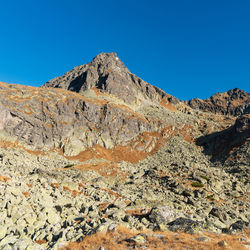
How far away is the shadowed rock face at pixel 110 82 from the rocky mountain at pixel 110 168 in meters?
1.02

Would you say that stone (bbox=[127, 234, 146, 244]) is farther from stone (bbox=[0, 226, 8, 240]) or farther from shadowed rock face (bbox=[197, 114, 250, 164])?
shadowed rock face (bbox=[197, 114, 250, 164])

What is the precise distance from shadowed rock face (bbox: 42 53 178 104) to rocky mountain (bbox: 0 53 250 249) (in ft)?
3.36

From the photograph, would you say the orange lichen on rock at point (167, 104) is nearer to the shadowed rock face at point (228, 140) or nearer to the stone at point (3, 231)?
the shadowed rock face at point (228, 140)

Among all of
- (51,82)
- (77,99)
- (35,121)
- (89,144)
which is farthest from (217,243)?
(51,82)

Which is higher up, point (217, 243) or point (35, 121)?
point (35, 121)

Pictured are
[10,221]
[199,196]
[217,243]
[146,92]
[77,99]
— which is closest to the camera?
[217,243]

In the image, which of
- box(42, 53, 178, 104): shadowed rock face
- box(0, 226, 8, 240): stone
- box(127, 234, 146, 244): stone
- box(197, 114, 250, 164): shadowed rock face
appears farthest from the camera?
box(42, 53, 178, 104): shadowed rock face

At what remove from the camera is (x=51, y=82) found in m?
157

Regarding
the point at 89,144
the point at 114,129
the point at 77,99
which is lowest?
the point at 89,144

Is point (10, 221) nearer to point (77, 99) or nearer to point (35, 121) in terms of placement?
point (35, 121)

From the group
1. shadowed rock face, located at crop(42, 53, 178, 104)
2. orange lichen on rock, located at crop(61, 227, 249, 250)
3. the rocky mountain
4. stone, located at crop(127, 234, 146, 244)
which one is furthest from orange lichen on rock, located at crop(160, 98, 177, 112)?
stone, located at crop(127, 234, 146, 244)

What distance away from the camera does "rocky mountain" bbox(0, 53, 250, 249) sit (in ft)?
49.9

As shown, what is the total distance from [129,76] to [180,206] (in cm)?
12792

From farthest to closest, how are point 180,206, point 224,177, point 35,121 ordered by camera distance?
point 35,121, point 224,177, point 180,206
